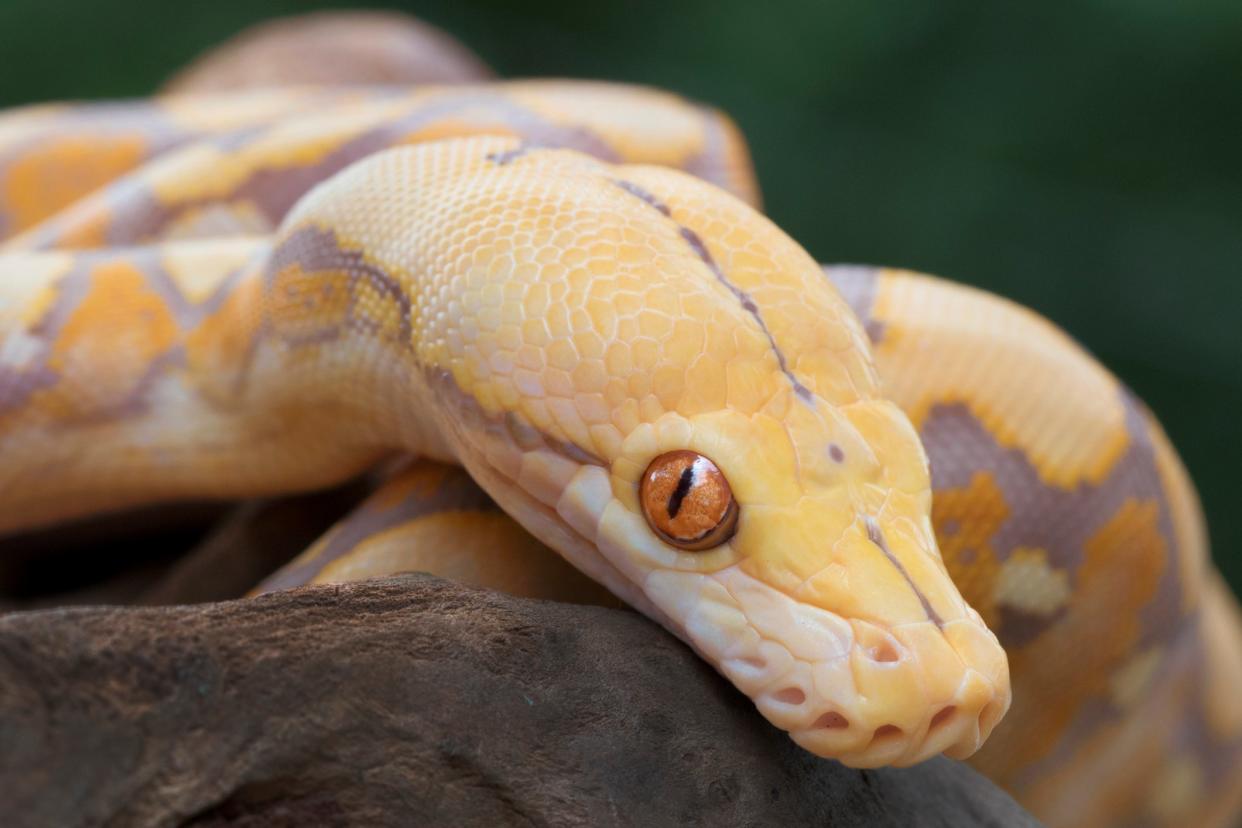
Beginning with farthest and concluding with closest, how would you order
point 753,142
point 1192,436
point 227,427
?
point 753,142 < point 1192,436 < point 227,427

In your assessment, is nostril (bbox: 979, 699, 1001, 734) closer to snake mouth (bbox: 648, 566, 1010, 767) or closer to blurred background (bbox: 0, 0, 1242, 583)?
snake mouth (bbox: 648, 566, 1010, 767)

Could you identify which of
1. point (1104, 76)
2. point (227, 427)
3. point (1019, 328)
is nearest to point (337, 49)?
point (1104, 76)

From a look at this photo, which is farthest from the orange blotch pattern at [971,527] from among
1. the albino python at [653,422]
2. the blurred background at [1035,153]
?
the blurred background at [1035,153]

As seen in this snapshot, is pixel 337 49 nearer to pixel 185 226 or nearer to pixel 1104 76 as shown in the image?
pixel 185 226

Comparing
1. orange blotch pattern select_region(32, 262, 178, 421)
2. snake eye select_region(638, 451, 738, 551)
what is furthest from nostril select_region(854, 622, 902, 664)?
orange blotch pattern select_region(32, 262, 178, 421)

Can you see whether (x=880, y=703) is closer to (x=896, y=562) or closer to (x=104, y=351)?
(x=896, y=562)

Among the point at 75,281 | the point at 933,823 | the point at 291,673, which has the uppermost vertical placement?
the point at 291,673

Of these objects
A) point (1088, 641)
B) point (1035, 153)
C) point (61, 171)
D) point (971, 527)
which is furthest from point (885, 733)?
point (1035, 153)
